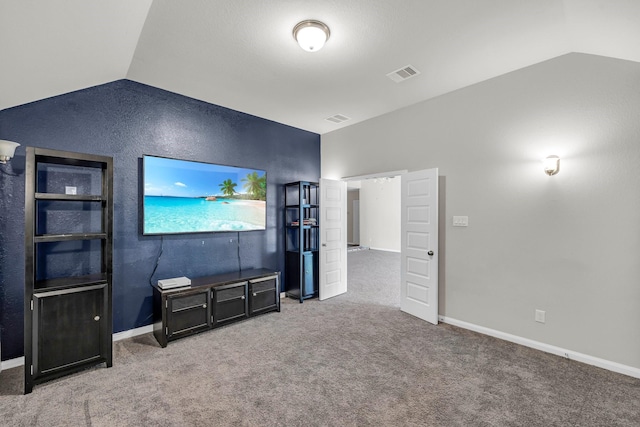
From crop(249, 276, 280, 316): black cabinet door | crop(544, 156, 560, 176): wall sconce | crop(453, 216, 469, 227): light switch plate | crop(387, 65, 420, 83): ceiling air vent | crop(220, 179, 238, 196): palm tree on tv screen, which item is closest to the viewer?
crop(544, 156, 560, 176): wall sconce


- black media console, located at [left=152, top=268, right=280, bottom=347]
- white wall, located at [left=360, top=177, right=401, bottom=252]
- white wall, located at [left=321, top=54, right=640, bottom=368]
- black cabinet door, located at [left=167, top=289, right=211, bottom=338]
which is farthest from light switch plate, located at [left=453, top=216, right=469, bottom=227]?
white wall, located at [left=360, top=177, right=401, bottom=252]

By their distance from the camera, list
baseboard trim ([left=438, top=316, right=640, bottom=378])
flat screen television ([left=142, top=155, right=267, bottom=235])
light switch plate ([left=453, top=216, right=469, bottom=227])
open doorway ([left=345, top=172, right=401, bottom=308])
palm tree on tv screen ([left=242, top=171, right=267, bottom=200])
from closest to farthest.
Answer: baseboard trim ([left=438, top=316, right=640, bottom=378]), flat screen television ([left=142, top=155, right=267, bottom=235]), light switch plate ([left=453, top=216, right=469, bottom=227]), palm tree on tv screen ([left=242, top=171, right=267, bottom=200]), open doorway ([left=345, top=172, right=401, bottom=308])

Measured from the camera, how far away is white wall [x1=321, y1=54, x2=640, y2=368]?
8.07 ft

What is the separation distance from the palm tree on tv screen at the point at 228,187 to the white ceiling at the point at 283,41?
1216 mm

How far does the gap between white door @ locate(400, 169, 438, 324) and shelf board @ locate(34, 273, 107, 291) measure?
3.50m

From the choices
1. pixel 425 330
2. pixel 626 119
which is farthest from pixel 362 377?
pixel 626 119

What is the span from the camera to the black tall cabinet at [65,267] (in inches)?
87.3

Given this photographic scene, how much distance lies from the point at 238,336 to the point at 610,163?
4.09 metres

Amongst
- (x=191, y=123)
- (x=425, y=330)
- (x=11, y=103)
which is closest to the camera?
(x=11, y=103)

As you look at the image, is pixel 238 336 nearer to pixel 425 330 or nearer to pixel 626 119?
pixel 425 330

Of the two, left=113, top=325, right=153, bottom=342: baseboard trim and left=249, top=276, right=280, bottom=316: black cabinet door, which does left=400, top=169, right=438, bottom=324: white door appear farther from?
left=113, top=325, right=153, bottom=342: baseboard trim

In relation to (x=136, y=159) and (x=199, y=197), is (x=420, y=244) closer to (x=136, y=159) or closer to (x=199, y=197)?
(x=199, y=197)

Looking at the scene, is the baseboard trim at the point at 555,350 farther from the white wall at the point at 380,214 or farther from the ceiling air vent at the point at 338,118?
the white wall at the point at 380,214

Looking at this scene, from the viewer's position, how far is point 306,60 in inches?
110
